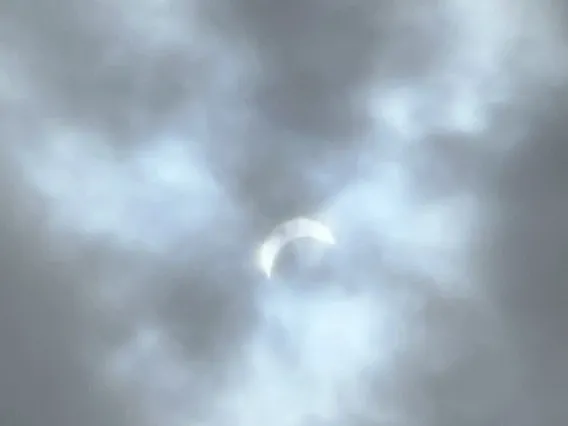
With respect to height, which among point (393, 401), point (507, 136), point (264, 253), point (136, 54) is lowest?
point (393, 401)

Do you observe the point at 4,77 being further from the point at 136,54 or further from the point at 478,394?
the point at 478,394

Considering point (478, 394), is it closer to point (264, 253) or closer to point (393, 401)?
point (393, 401)

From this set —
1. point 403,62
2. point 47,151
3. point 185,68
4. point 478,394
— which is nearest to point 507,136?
point 403,62

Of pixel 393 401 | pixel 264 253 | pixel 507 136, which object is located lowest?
pixel 393 401

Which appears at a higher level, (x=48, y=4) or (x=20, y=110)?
(x=48, y=4)

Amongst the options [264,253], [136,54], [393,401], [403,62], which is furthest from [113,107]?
[393,401]

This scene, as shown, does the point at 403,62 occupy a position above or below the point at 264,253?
above
